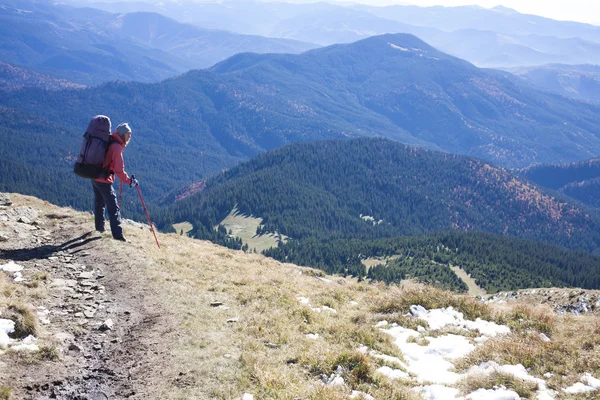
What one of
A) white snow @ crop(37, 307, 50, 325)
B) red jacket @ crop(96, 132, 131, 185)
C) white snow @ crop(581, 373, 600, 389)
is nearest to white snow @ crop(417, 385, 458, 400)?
white snow @ crop(581, 373, 600, 389)

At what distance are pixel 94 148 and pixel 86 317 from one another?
7764 mm

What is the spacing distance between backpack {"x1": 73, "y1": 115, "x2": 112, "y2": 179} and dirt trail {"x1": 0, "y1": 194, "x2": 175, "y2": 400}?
11.8ft

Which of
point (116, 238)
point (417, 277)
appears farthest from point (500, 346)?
point (417, 277)

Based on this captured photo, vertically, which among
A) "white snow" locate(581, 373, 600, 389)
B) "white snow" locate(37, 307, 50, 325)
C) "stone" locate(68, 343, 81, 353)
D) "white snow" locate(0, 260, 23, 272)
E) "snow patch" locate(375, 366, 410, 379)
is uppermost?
"white snow" locate(581, 373, 600, 389)

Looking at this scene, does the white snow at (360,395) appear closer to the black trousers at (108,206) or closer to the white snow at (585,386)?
the white snow at (585,386)

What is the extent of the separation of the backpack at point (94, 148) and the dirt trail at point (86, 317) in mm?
3604

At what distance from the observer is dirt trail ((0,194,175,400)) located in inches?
373

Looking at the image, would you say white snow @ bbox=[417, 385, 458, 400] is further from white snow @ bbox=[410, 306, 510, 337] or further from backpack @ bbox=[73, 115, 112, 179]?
backpack @ bbox=[73, 115, 112, 179]

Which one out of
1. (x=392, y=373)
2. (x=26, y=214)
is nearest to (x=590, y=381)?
(x=392, y=373)

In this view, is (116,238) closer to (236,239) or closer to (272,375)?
(272,375)

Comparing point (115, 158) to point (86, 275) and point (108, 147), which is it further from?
point (86, 275)

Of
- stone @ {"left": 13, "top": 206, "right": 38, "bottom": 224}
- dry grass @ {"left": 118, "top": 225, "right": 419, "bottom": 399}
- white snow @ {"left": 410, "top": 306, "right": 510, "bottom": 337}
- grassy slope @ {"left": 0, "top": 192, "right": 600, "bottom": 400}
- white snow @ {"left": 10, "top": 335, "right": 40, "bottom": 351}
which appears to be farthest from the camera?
stone @ {"left": 13, "top": 206, "right": 38, "bottom": 224}

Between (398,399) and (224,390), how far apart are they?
3883mm

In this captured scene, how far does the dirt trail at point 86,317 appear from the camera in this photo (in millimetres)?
9484
